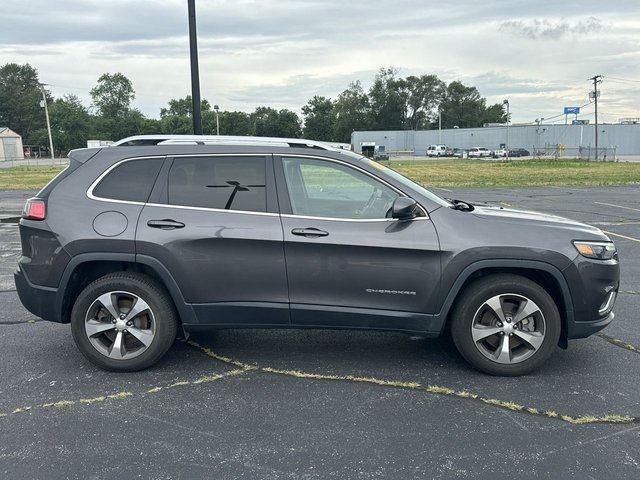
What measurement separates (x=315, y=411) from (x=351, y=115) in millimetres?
118949

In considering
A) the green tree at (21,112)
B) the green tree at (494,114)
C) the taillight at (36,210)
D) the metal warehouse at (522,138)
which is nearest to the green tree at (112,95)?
the green tree at (21,112)

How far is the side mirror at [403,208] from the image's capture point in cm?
394

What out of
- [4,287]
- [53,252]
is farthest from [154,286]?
[4,287]

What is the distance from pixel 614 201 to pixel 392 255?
14813 millimetres

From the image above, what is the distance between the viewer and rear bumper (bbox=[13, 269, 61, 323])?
4.23 m

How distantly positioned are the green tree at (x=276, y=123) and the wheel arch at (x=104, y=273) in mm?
93073

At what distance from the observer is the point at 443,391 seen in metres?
3.91

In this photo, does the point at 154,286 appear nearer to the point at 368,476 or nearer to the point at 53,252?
the point at 53,252

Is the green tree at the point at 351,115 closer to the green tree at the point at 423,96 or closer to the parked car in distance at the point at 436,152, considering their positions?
the green tree at the point at 423,96

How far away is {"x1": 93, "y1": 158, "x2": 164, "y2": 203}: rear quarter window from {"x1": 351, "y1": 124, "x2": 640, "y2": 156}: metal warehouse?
7606cm

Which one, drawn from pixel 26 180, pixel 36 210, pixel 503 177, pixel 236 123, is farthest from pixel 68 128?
pixel 36 210

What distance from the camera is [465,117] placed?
406 feet

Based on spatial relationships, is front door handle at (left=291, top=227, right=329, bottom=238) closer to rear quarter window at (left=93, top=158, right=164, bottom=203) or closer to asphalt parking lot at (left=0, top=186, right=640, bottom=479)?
asphalt parking lot at (left=0, top=186, right=640, bottom=479)

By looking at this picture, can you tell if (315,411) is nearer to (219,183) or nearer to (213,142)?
(219,183)
